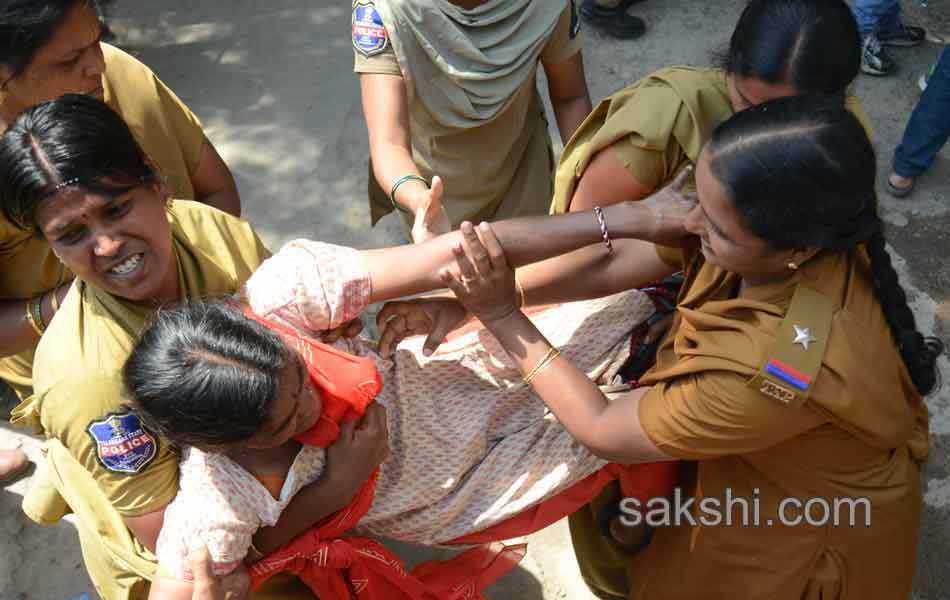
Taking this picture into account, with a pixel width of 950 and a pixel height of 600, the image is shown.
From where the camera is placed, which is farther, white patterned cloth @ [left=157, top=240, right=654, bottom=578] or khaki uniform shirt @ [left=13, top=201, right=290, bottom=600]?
white patterned cloth @ [left=157, top=240, right=654, bottom=578]

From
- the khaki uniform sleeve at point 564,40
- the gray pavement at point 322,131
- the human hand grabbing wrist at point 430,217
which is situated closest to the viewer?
the human hand grabbing wrist at point 430,217

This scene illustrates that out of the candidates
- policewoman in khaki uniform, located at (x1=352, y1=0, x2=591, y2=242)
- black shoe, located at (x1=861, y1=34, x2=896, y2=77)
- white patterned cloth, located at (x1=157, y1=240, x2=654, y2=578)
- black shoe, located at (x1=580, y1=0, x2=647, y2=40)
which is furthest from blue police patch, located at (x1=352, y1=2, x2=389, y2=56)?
black shoe, located at (x1=861, y1=34, x2=896, y2=77)

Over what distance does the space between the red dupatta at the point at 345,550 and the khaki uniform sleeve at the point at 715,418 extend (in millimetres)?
542

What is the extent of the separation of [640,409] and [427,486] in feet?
1.57

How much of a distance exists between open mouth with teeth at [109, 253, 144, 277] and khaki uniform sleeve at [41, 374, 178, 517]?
0.20 meters

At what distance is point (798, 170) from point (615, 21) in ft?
10.7

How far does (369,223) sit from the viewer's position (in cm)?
356

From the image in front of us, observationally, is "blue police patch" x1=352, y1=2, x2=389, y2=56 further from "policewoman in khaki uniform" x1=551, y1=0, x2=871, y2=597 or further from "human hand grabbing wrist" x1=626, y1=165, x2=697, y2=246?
"human hand grabbing wrist" x1=626, y1=165, x2=697, y2=246

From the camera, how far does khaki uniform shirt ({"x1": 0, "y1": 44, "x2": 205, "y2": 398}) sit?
1.94 m

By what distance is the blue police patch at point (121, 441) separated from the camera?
1483 millimetres

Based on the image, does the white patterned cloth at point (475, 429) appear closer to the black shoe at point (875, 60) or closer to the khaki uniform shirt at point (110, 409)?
the khaki uniform shirt at point (110, 409)

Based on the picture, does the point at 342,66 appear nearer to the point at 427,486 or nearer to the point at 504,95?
the point at 504,95

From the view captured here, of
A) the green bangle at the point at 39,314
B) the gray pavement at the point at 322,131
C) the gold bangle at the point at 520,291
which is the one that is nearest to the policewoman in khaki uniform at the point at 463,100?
the gold bangle at the point at 520,291

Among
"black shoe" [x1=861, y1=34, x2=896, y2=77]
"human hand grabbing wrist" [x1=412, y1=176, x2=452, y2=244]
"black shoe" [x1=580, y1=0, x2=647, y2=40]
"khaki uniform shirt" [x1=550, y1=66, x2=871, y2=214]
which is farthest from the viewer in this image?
"black shoe" [x1=580, y1=0, x2=647, y2=40]
